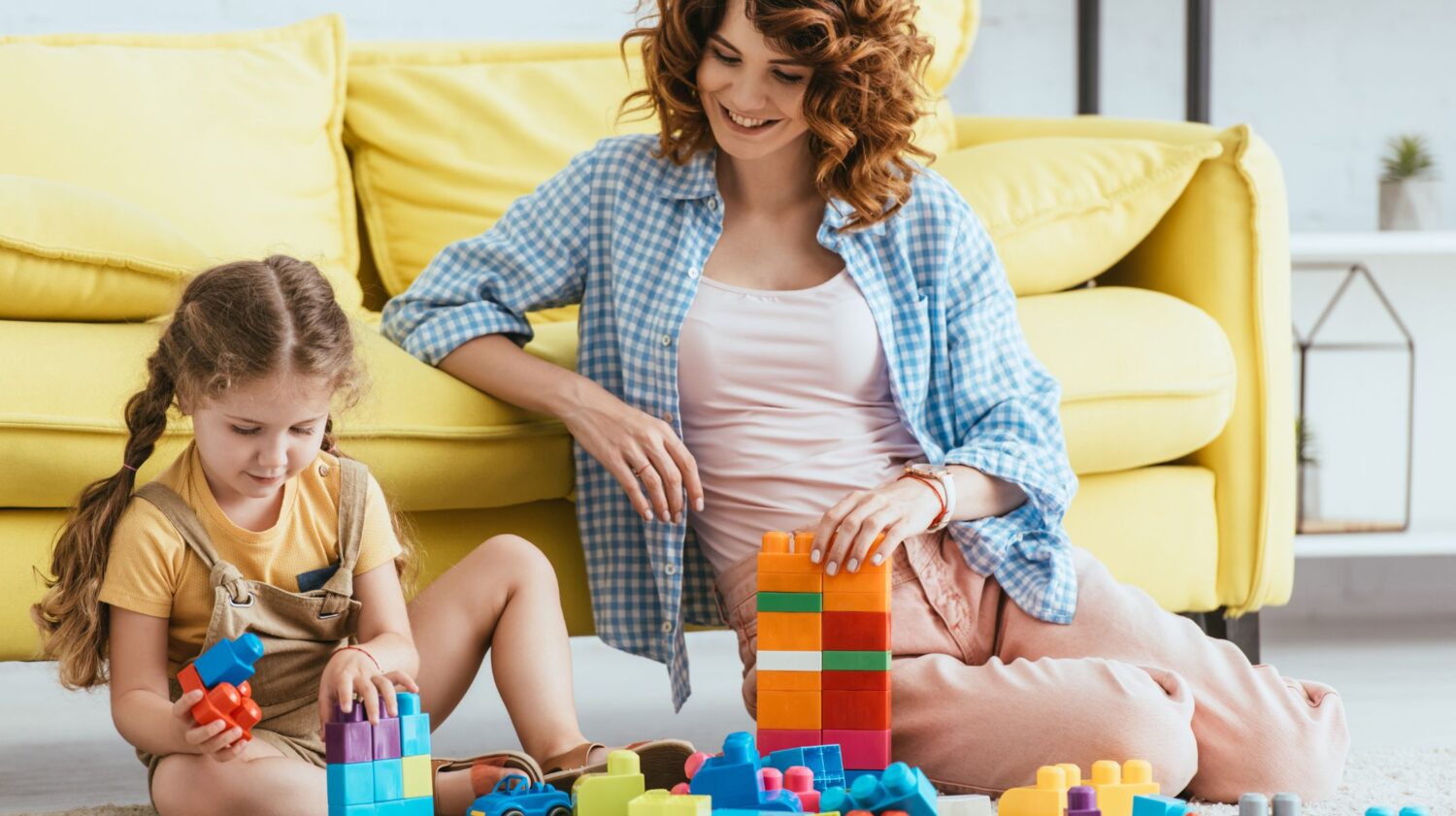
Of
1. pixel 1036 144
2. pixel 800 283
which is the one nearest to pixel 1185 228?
pixel 1036 144

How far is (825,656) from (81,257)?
713mm

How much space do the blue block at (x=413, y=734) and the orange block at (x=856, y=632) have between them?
1.01ft

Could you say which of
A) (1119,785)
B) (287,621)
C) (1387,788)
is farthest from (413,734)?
(1387,788)

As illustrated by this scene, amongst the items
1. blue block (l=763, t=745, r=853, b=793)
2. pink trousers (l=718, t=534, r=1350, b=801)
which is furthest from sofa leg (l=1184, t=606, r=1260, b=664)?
blue block (l=763, t=745, r=853, b=793)

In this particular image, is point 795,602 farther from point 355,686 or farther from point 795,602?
point 355,686

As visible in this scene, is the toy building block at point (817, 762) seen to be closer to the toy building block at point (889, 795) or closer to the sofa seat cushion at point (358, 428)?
the toy building block at point (889, 795)

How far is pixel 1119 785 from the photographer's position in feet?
3.22

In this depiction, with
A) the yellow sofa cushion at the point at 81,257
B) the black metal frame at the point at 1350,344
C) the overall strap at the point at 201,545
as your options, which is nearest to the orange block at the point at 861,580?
the overall strap at the point at 201,545

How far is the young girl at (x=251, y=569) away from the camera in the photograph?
3.51 feet

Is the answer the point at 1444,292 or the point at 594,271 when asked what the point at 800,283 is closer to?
the point at 594,271

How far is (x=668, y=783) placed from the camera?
1135 millimetres

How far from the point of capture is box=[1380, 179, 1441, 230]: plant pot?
2.31 meters

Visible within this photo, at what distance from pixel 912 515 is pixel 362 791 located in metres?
0.47

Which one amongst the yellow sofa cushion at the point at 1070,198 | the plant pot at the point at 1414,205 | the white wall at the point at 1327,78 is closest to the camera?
the yellow sofa cushion at the point at 1070,198
